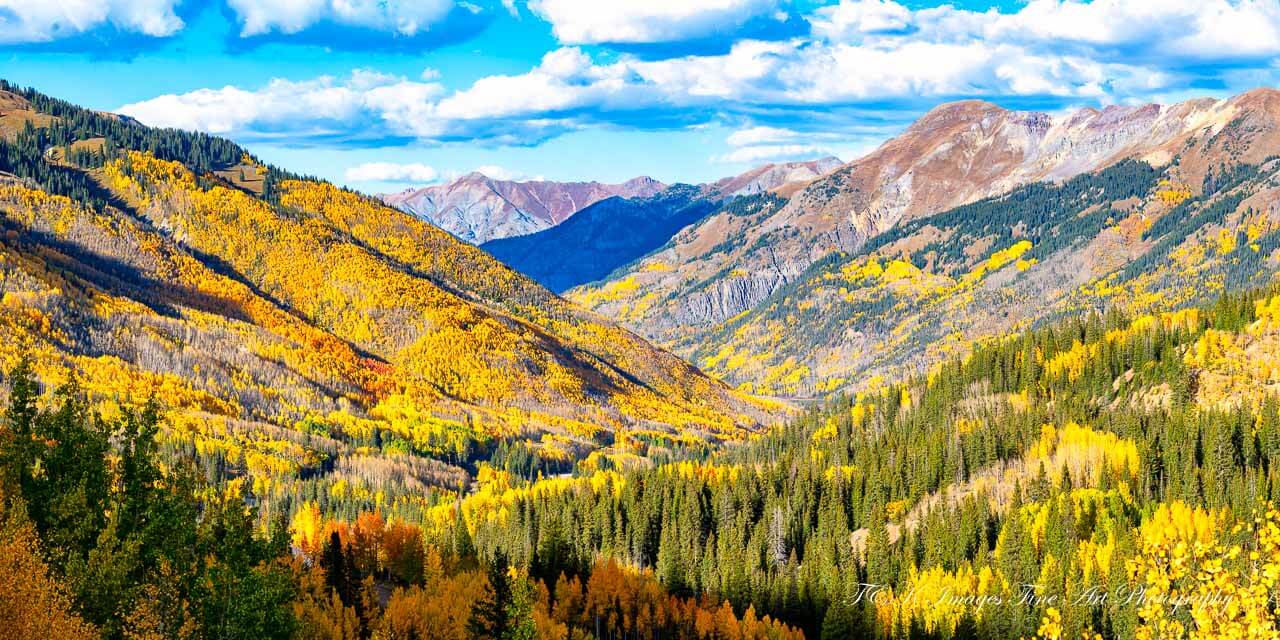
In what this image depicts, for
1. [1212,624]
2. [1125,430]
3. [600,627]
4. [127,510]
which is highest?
[1212,624]

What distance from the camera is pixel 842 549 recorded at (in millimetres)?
167625

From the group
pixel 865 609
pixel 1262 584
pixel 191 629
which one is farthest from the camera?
pixel 865 609

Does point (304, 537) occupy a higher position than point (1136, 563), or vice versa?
point (1136, 563)

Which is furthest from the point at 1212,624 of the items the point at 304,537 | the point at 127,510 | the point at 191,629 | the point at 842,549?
the point at 304,537

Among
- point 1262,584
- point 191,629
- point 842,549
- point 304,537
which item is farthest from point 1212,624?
point 304,537

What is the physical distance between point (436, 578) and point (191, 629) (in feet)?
282

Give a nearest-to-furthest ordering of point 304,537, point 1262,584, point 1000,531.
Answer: point 1262,584
point 1000,531
point 304,537

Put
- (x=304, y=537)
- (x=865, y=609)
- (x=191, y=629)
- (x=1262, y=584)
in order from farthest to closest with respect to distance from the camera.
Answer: (x=304, y=537) < (x=865, y=609) < (x=191, y=629) < (x=1262, y=584)

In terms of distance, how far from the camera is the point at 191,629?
6219 centimetres

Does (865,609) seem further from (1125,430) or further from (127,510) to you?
(127,510)

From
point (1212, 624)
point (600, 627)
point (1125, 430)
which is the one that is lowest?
point (600, 627)

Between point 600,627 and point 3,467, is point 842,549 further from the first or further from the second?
point 3,467

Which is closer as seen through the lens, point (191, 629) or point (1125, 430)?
point (191, 629)

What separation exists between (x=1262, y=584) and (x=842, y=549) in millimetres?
147117
